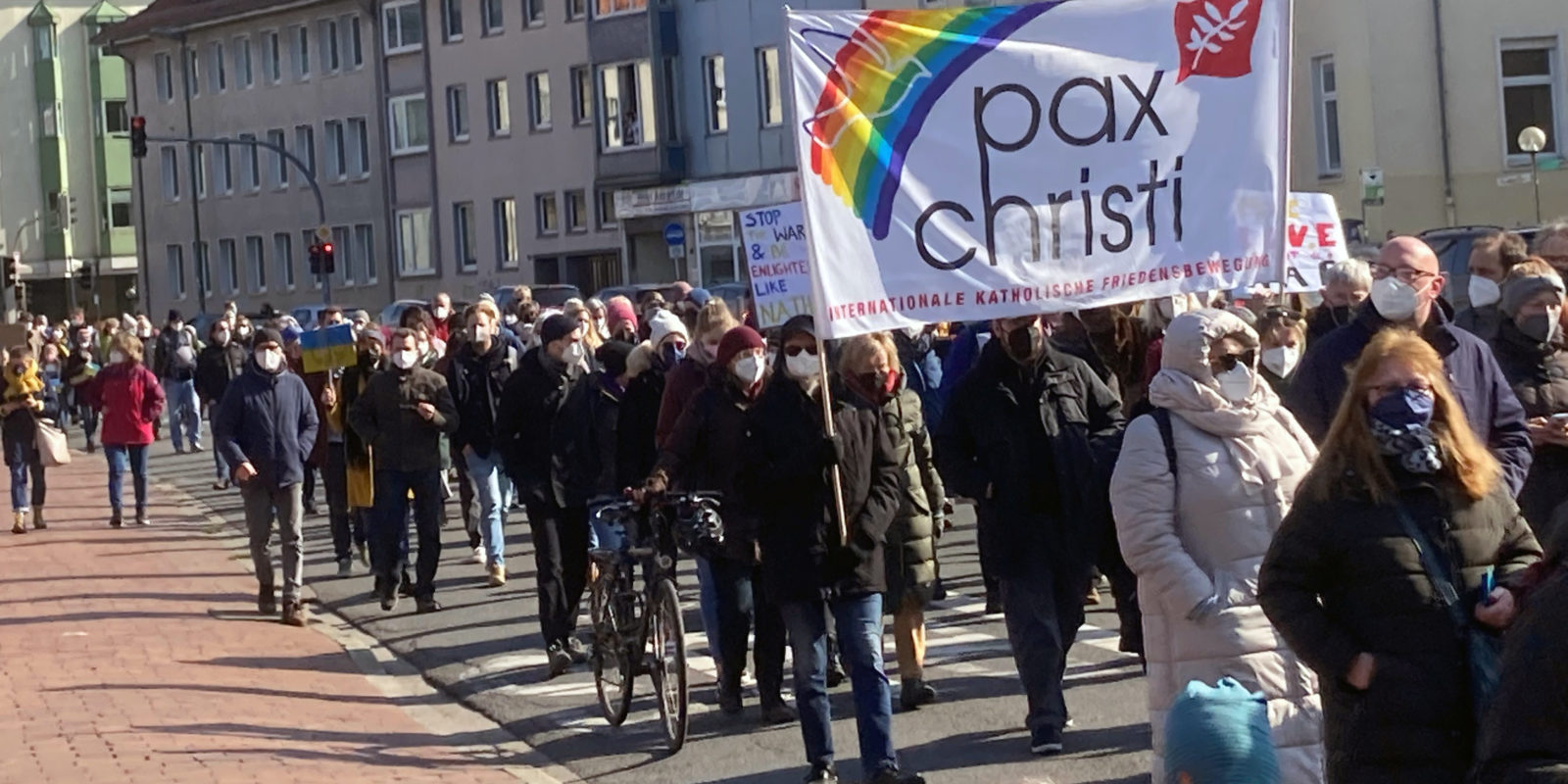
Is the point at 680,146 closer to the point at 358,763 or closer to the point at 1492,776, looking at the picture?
the point at 358,763

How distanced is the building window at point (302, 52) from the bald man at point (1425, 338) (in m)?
63.1

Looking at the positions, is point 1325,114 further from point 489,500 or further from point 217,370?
point 489,500

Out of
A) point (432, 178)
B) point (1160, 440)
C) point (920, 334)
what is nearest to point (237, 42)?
point (432, 178)

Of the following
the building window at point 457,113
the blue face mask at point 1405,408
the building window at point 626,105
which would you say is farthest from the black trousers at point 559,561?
the building window at point 457,113

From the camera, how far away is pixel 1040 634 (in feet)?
31.1

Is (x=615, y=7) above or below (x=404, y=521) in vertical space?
above

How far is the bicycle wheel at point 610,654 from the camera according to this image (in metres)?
11.3

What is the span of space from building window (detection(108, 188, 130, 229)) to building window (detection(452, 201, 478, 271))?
121 ft

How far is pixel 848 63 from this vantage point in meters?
8.89

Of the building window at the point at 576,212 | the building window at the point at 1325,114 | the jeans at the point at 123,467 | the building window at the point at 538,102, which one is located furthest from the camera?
the building window at the point at 538,102

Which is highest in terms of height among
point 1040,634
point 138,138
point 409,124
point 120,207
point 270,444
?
point 120,207

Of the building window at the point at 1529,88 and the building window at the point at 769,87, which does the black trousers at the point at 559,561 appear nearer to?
the building window at the point at 1529,88

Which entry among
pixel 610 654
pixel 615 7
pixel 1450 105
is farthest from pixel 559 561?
pixel 615 7

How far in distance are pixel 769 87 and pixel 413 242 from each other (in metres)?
15.3
